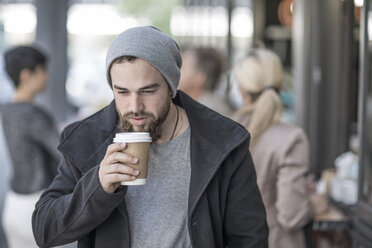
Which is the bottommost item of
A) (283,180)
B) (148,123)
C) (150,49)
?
(283,180)

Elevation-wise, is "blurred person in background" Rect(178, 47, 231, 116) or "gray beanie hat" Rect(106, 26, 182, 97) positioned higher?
"gray beanie hat" Rect(106, 26, 182, 97)

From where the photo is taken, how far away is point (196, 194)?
1.71 metres

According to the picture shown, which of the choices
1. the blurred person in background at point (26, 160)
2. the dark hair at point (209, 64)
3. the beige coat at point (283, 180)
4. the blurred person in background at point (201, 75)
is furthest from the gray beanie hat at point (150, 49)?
the dark hair at point (209, 64)

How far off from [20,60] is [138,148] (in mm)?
2268

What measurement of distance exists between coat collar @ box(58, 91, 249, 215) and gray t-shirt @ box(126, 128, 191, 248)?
1.6 inches

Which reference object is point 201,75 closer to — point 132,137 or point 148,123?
point 148,123

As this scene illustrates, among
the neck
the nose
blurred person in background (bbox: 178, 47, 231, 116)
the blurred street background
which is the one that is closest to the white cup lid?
the nose

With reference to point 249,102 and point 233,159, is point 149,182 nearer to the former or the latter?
point 233,159

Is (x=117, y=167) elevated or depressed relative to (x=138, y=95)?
depressed

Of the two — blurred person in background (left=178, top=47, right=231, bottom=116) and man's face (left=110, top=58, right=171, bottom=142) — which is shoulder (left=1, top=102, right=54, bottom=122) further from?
man's face (left=110, top=58, right=171, bottom=142)

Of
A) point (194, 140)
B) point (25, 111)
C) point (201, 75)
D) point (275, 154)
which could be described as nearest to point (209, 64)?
point (201, 75)

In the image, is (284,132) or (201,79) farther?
(201,79)

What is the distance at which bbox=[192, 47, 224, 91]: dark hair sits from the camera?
4.49m

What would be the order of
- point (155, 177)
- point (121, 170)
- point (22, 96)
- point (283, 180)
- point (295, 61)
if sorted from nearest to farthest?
point (121, 170) < point (155, 177) < point (283, 180) < point (22, 96) < point (295, 61)
